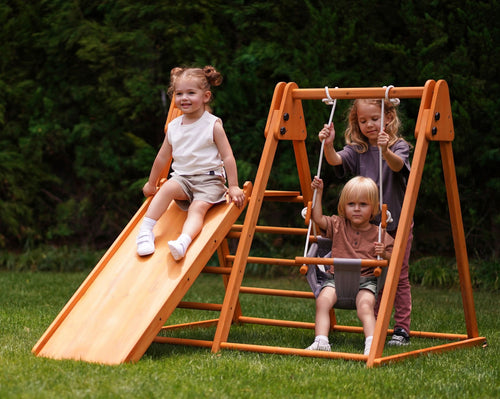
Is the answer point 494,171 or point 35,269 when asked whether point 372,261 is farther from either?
point 35,269

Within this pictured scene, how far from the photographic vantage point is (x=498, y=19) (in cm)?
884

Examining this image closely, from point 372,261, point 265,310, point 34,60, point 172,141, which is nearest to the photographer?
point 372,261

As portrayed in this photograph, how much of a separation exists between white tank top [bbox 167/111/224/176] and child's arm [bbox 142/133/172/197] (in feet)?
0.56

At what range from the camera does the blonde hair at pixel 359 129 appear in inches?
210

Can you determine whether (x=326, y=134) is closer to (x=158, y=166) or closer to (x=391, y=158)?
(x=391, y=158)

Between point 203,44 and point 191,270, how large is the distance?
19.2ft

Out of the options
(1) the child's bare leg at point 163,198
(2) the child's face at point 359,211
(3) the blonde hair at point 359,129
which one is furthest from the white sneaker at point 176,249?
(3) the blonde hair at point 359,129

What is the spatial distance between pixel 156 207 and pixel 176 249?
0.49m

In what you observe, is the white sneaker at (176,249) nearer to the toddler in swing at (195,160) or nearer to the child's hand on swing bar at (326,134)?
the toddler in swing at (195,160)

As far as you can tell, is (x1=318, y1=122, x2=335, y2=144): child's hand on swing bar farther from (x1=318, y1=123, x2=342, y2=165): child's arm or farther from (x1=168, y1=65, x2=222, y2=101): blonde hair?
(x1=168, y1=65, x2=222, y2=101): blonde hair

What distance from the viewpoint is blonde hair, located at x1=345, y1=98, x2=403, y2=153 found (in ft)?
17.5

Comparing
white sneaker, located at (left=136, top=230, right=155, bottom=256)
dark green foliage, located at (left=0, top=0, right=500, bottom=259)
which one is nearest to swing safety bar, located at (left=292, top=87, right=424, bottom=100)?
white sneaker, located at (left=136, top=230, right=155, bottom=256)

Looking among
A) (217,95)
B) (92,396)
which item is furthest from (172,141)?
(217,95)

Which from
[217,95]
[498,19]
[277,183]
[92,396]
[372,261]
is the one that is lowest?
[277,183]
